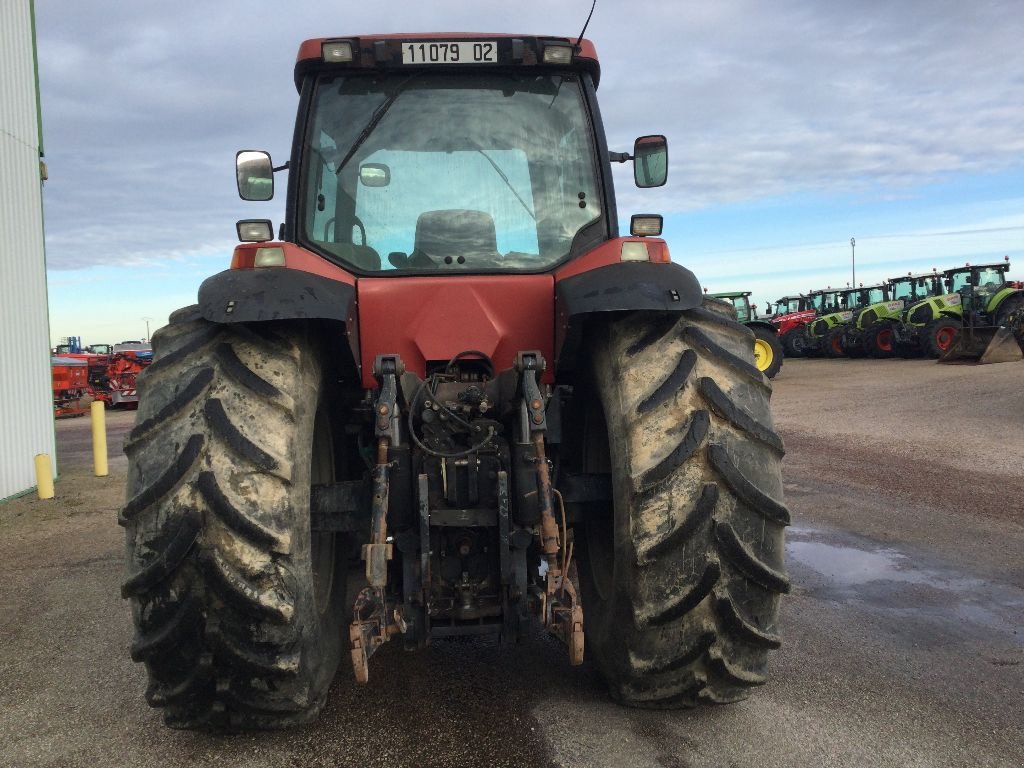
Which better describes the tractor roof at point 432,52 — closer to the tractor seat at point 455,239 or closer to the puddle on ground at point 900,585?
the tractor seat at point 455,239

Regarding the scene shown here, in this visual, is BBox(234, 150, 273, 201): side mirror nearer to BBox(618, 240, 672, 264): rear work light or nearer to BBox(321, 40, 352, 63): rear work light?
BBox(321, 40, 352, 63): rear work light

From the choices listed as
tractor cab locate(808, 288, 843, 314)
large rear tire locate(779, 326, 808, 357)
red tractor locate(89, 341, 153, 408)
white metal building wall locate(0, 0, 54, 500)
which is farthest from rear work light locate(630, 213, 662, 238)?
tractor cab locate(808, 288, 843, 314)

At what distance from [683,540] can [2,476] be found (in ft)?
28.4

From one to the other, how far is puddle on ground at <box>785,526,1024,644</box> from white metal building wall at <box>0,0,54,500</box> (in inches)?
318

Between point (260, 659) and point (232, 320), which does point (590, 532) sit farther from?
point (232, 320)

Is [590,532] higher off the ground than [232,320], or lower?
lower

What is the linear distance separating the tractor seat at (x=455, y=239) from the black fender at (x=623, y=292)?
0.58 m

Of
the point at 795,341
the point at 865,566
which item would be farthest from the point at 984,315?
the point at 865,566

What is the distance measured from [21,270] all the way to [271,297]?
27.0 feet

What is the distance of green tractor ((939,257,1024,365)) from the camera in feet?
68.9

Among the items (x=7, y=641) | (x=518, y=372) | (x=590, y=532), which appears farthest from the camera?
(x=7, y=641)

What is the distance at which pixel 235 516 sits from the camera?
8.10ft

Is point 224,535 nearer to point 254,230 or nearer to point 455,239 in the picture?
point 254,230

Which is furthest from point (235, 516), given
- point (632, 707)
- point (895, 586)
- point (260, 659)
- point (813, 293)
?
point (813, 293)
